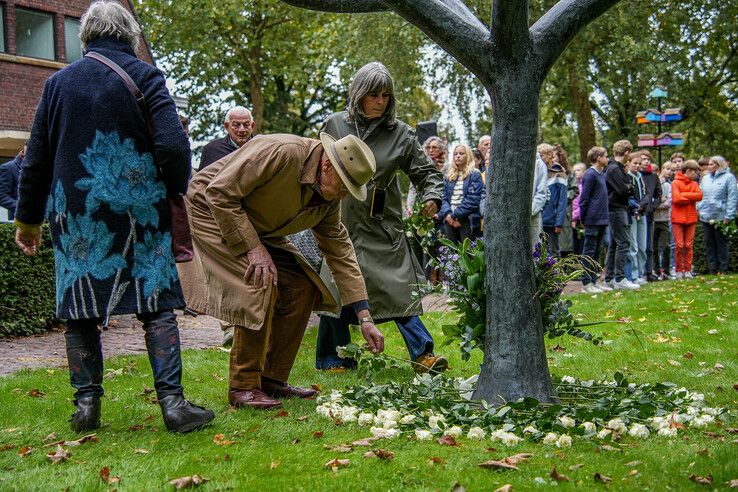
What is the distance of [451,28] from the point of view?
195 inches

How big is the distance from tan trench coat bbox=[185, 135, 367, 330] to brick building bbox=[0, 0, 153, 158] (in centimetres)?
2039

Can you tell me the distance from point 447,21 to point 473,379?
2365 millimetres

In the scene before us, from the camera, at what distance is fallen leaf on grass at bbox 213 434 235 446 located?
14.3 feet

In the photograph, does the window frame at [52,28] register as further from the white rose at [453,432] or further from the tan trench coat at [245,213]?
the white rose at [453,432]

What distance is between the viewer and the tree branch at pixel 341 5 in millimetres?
5591

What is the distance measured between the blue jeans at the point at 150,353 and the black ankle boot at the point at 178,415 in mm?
40

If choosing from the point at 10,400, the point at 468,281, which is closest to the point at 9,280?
the point at 10,400

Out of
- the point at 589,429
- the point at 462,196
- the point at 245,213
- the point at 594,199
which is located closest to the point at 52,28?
the point at 462,196

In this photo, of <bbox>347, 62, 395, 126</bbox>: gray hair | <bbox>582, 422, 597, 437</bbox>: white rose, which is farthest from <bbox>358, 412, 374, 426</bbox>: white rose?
<bbox>347, 62, 395, 126</bbox>: gray hair

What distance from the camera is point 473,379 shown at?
572 centimetres

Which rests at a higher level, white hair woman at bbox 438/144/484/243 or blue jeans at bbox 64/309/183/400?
white hair woman at bbox 438/144/484/243

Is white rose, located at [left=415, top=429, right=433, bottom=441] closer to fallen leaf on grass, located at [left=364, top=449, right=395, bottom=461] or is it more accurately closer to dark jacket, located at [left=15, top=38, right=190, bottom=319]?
fallen leaf on grass, located at [left=364, top=449, right=395, bottom=461]

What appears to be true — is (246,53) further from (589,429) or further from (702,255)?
(589,429)

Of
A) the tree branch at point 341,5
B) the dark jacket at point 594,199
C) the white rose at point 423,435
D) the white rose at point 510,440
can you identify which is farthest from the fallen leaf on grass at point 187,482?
the dark jacket at point 594,199
